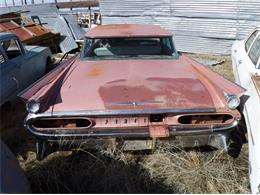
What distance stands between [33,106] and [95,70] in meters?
1.07

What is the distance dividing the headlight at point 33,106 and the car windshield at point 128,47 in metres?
1.51

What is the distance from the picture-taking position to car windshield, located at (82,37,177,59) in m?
4.52

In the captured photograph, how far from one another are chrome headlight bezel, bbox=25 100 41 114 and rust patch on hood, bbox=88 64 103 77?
2.84ft

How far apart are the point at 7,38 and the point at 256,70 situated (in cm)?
421

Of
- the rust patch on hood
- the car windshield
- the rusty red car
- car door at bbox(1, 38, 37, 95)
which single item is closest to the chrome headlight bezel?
the rusty red car

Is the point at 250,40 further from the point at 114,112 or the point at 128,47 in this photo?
the point at 114,112

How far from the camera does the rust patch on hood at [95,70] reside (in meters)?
3.82

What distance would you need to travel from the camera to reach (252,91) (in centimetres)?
373

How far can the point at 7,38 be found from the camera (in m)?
5.63

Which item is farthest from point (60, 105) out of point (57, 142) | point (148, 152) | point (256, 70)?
point (256, 70)

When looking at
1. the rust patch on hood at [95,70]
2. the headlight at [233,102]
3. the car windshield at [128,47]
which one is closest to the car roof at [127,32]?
the car windshield at [128,47]

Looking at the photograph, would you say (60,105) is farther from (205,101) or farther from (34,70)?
(34,70)

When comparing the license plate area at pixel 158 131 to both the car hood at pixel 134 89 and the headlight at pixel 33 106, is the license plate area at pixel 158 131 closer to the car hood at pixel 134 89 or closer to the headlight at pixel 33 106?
the car hood at pixel 134 89

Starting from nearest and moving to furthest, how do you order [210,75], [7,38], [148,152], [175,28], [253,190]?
[253,190] → [148,152] → [210,75] → [7,38] → [175,28]
